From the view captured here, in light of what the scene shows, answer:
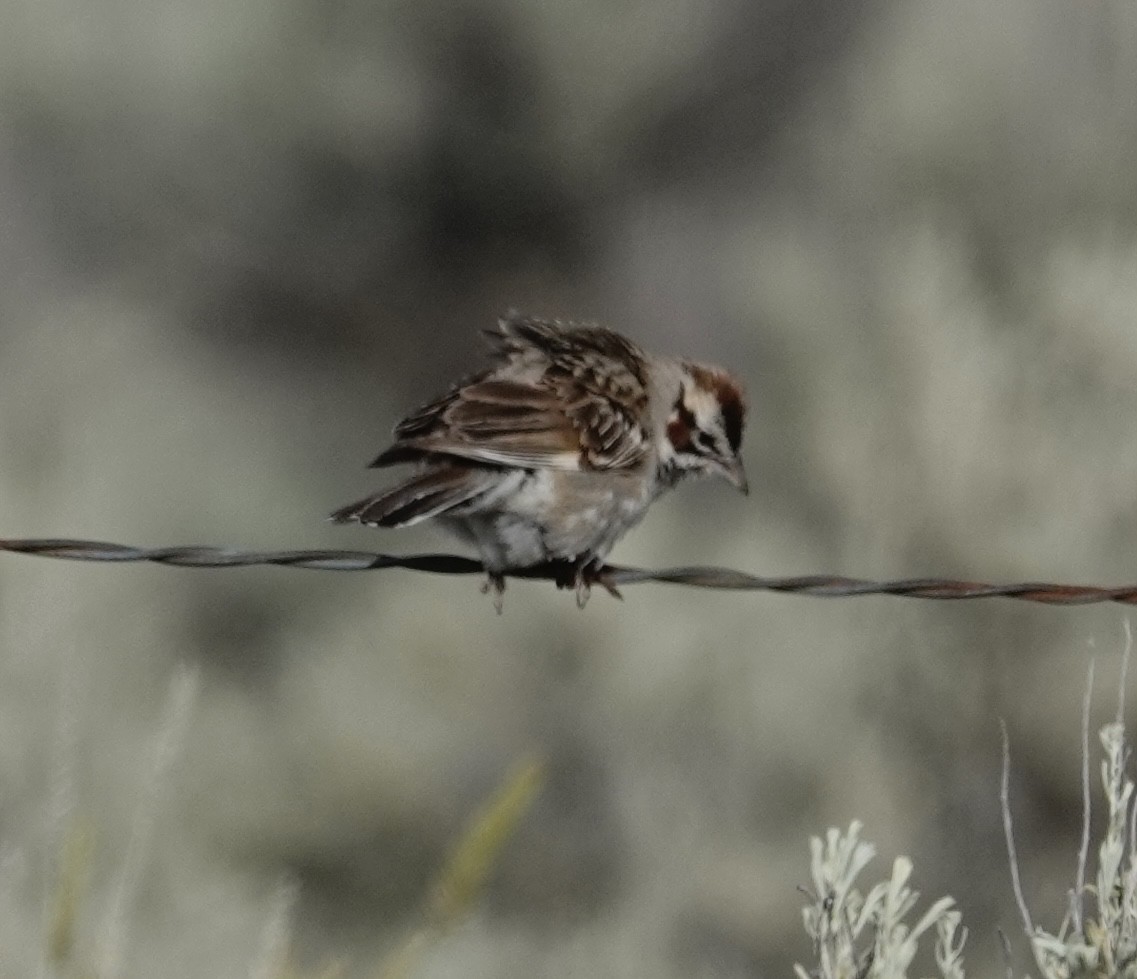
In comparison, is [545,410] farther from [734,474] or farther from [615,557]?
[615,557]

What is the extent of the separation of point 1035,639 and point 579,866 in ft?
7.05

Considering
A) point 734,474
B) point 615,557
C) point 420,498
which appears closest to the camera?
point 420,498

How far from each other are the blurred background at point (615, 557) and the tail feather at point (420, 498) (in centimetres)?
34

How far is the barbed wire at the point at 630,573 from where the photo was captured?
4199mm

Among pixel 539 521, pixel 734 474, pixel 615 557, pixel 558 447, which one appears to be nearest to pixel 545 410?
pixel 558 447

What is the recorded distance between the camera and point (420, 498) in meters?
5.11

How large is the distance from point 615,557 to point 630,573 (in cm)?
622

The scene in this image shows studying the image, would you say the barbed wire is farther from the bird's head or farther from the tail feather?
the bird's head

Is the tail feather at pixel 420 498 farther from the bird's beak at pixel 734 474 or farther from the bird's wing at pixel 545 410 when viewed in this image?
the bird's beak at pixel 734 474

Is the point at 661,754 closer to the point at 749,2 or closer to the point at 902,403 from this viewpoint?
the point at 902,403

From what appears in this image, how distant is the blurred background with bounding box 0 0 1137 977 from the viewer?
8883 mm

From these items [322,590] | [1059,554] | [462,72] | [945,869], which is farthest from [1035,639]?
[462,72]

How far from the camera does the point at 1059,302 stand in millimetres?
9859

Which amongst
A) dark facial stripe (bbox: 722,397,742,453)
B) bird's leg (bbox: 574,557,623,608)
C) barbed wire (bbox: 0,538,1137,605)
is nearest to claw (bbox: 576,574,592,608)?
bird's leg (bbox: 574,557,623,608)
